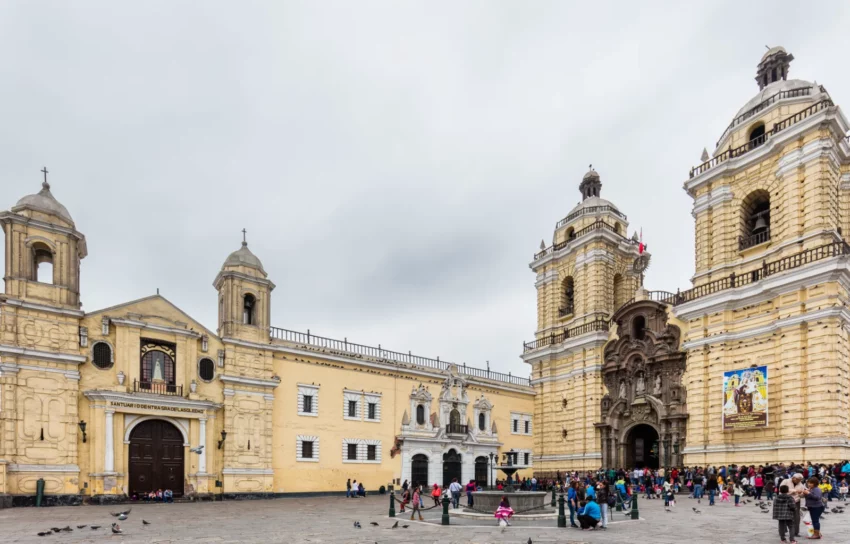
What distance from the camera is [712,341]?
29.8 m

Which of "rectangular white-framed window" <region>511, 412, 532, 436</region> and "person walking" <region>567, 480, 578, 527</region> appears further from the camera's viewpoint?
"rectangular white-framed window" <region>511, 412, 532, 436</region>

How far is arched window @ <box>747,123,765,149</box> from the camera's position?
101 feet

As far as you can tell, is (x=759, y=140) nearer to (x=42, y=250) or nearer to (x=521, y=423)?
(x=521, y=423)

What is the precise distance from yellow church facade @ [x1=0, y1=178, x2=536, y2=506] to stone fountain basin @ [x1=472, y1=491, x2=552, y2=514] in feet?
37.9

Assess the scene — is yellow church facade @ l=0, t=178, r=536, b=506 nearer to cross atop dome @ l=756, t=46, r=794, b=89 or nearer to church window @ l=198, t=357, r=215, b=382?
church window @ l=198, t=357, r=215, b=382

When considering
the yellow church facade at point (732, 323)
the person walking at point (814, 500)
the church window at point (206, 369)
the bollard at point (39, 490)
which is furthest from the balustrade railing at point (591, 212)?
the bollard at point (39, 490)

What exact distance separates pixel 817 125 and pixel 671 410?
15809 millimetres

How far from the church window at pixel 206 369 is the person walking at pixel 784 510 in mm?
25074

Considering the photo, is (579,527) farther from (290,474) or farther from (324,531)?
(290,474)

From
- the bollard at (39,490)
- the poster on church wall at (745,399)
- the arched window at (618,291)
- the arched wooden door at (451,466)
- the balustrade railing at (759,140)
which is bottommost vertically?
the arched wooden door at (451,466)

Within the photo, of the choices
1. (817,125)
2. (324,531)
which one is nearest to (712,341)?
(817,125)

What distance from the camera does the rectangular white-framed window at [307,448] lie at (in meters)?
31.4

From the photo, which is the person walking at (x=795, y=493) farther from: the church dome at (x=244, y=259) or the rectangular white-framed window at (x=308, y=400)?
the church dome at (x=244, y=259)

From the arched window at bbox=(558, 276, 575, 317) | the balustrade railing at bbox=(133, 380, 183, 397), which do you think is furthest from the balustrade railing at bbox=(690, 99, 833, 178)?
the balustrade railing at bbox=(133, 380, 183, 397)
